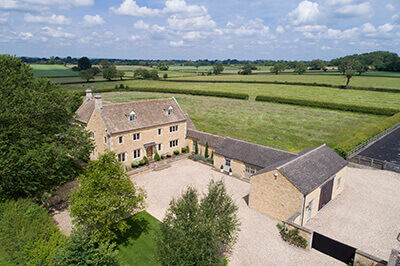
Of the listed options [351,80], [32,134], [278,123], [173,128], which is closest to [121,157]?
[173,128]

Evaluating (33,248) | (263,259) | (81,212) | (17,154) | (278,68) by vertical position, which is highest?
(278,68)

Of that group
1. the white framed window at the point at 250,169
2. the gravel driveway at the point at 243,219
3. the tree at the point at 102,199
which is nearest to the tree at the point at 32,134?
the tree at the point at 102,199

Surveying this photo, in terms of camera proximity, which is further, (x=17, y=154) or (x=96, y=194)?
(x=17, y=154)

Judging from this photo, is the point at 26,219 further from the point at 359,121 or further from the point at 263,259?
the point at 359,121

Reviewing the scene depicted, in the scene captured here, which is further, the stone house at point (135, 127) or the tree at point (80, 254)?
the stone house at point (135, 127)

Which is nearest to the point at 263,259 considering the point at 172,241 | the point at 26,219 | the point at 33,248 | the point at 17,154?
the point at 172,241

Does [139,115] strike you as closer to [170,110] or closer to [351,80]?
[170,110]

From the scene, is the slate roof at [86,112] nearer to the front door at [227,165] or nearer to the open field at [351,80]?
the front door at [227,165]
